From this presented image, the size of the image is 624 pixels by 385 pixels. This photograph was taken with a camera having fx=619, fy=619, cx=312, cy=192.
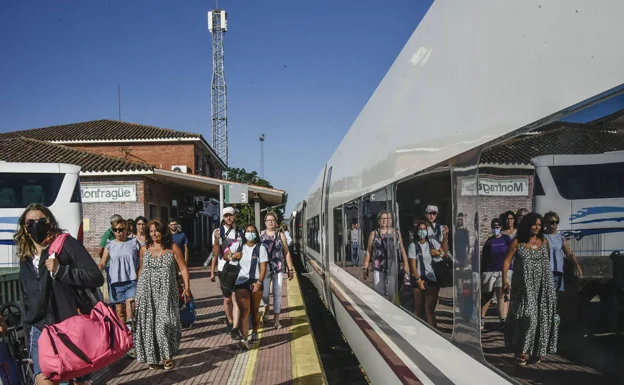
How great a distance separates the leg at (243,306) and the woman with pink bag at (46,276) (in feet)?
12.2

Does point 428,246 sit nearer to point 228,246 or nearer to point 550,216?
point 550,216

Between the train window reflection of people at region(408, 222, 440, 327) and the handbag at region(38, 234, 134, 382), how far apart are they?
1.87 meters

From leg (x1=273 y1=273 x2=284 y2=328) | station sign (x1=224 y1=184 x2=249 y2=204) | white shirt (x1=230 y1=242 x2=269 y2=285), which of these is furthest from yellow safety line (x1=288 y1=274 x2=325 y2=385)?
station sign (x1=224 y1=184 x2=249 y2=204)

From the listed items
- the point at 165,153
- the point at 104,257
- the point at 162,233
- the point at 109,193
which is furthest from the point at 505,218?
the point at 165,153

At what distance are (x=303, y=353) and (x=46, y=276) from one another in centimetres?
404

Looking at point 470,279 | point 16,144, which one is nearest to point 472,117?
point 470,279

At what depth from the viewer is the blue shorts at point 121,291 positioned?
24.3 ft

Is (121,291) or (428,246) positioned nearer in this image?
(428,246)

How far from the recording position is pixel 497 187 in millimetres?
2422

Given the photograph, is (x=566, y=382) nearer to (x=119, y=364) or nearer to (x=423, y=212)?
(x=423, y=212)

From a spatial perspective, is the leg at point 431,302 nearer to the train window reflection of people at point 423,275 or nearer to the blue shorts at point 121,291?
the train window reflection of people at point 423,275

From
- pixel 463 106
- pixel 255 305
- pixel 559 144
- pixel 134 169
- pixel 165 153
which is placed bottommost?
pixel 255 305

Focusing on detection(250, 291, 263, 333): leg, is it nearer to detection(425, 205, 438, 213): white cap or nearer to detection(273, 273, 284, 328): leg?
detection(273, 273, 284, 328): leg

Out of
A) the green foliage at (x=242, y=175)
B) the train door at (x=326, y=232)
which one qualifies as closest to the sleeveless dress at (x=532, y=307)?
the train door at (x=326, y=232)
